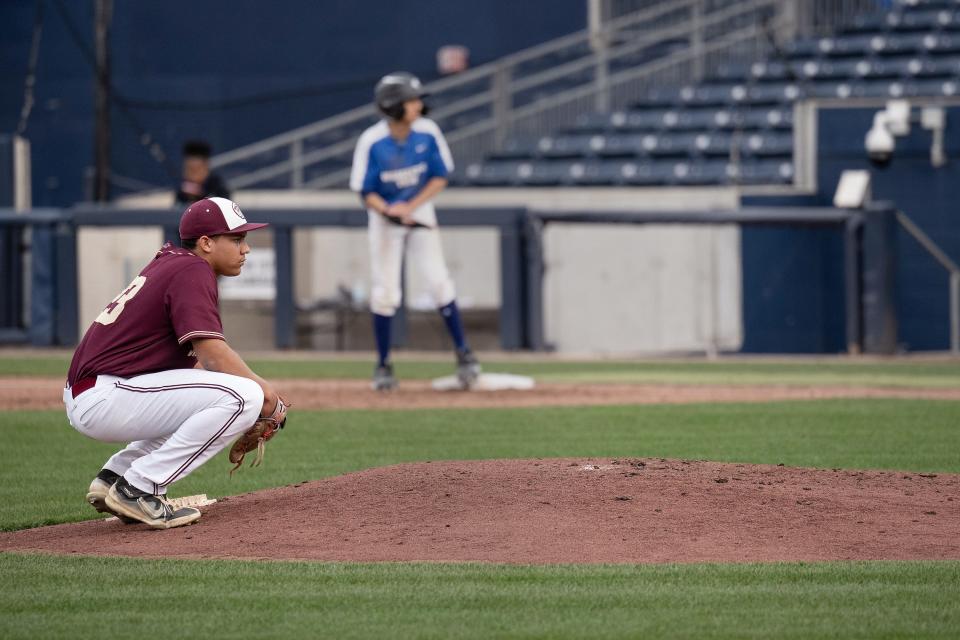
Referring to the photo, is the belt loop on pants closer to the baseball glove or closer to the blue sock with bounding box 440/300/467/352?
the baseball glove

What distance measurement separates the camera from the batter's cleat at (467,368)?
432 inches

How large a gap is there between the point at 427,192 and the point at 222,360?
5363mm

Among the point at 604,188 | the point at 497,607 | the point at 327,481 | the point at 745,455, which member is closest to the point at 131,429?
the point at 327,481

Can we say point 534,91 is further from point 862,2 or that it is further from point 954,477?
point 954,477

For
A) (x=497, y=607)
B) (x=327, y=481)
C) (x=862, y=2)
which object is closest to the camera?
(x=497, y=607)

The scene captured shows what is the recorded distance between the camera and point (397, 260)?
1109cm

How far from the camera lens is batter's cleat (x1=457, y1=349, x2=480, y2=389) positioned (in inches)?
432

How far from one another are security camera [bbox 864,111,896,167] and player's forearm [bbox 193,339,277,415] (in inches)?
472

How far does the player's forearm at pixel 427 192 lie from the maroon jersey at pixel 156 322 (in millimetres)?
5069

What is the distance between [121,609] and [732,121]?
1536 centimetres

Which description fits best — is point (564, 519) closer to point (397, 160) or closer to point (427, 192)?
point (427, 192)

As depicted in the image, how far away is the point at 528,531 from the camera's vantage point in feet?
18.0

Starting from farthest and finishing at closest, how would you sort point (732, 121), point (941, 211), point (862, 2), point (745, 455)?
point (862, 2)
point (732, 121)
point (941, 211)
point (745, 455)

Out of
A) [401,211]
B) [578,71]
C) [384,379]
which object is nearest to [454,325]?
[384,379]
